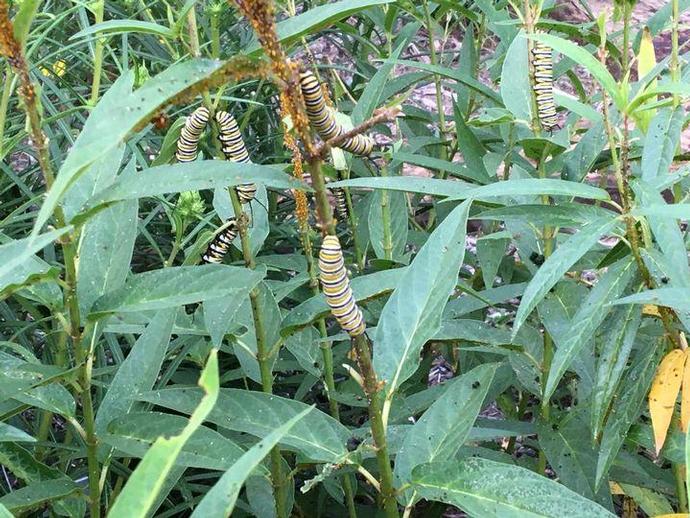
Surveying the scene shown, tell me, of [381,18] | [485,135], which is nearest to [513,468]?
[485,135]

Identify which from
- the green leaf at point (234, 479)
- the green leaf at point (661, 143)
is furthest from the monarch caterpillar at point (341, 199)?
the green leaf at point (234, 479)

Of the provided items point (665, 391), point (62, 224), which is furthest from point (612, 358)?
point (62, 224)

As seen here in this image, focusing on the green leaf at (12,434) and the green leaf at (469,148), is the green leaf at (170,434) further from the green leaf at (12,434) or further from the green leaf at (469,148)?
the green leaf at (469,148)

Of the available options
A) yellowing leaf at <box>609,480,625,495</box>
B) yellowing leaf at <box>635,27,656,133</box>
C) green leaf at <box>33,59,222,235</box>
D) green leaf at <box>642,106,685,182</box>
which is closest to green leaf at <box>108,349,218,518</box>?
green leaf at <box>33,59,222,235</box>

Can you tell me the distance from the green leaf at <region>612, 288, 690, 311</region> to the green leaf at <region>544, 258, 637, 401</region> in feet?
0.23

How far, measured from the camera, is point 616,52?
138cm

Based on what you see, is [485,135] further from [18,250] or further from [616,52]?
[18,250]

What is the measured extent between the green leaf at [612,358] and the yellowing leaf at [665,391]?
42mm

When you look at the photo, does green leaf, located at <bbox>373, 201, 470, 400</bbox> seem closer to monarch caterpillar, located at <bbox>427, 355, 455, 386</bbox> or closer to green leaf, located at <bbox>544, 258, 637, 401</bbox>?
green leaf, located at <bbox>544, 258, 637, 401</bbox>

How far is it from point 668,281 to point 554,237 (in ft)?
0.96

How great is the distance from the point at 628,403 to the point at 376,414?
0.39m

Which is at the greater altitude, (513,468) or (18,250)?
(18,250)

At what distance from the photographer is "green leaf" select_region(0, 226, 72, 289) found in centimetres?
57

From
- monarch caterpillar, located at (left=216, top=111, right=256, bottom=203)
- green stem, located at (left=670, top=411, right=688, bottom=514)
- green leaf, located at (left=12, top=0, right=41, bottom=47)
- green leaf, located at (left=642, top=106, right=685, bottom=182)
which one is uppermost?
green leaf, located at (left=12, top=0, right=41, bottom=47)
